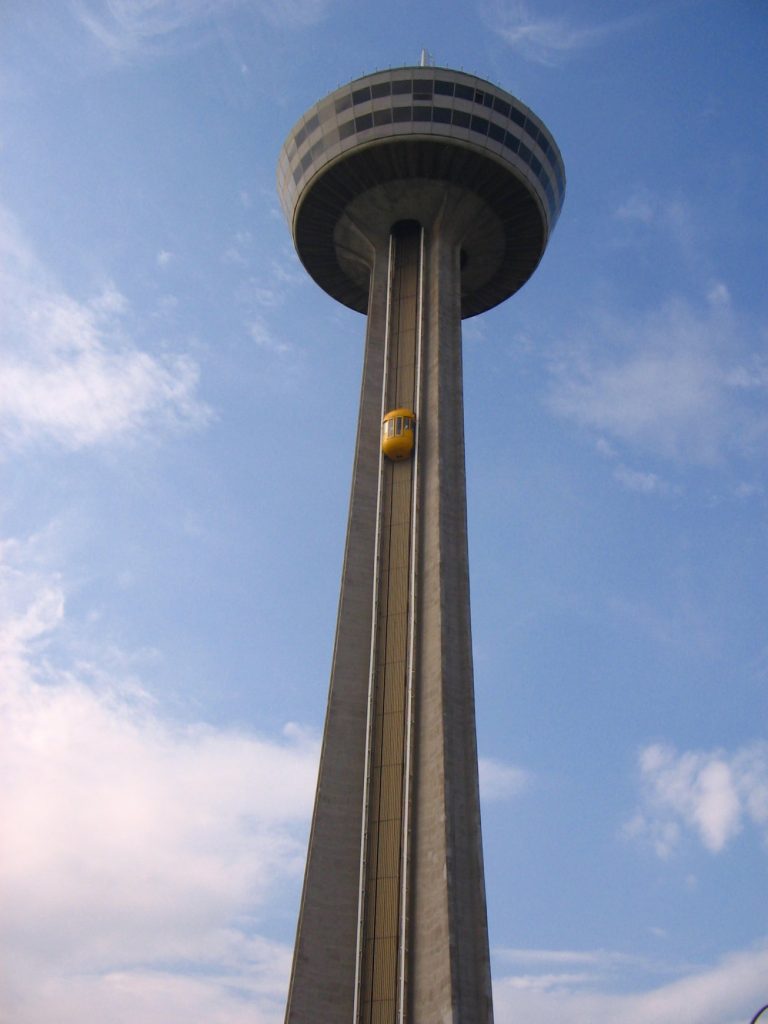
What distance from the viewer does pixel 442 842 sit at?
40.2m

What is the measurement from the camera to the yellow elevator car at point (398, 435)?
52.7 metres

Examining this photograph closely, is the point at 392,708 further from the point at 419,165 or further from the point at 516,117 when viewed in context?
the point at 516,117

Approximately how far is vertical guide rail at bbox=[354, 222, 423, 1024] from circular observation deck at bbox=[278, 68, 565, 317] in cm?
361

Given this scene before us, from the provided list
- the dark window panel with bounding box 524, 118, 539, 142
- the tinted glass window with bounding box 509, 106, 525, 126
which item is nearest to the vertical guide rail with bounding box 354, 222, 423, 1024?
the tinted glass window with bounding box 509, 106, 525, 126

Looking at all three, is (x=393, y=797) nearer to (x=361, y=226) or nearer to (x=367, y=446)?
(x=367, y=446)

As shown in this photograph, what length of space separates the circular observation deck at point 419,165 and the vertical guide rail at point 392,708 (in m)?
3.61

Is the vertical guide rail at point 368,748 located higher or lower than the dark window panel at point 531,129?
lower

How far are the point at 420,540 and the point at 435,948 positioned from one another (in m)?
18.5

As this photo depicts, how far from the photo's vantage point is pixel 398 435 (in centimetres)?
5291

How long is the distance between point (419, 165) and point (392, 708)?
99.6 ft

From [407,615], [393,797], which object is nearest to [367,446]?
[407,615]

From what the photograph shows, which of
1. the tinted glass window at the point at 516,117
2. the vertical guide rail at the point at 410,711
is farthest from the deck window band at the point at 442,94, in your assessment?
the vertical guide rail at the point at 410,711

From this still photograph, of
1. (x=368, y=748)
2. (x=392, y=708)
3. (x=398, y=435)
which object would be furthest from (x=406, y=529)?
(x=368, y=748)

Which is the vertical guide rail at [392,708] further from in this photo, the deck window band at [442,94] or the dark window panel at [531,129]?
the dark window panel at [531,129]
